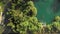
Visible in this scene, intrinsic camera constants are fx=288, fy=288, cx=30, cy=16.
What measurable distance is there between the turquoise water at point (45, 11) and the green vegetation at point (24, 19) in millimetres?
288

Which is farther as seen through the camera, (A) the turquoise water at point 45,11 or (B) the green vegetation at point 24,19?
(A) the turquoise water at point 45,11

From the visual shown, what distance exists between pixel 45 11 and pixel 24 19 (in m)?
0.86

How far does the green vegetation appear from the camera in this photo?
27.3 ft

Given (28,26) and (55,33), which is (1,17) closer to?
(28,26)

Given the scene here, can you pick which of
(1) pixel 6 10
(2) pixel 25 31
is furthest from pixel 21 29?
(1) pixel 6 10

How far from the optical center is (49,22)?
29.0 feet

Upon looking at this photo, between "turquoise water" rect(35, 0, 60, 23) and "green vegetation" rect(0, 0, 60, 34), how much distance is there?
0.94 feet

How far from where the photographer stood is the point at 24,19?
27.5ft

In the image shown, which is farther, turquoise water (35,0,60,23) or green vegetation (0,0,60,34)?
turquoise water (35,0,60,23)

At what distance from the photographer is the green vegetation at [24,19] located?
27.3 feet

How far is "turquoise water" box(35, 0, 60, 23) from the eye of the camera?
8859mm

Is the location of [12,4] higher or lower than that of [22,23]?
higher

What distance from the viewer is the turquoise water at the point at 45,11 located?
8859 mm

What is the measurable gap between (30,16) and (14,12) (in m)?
0.50
